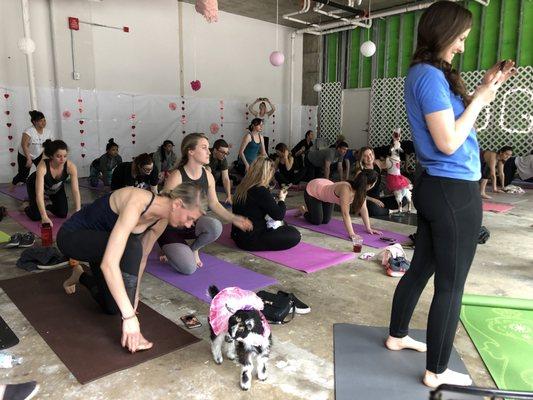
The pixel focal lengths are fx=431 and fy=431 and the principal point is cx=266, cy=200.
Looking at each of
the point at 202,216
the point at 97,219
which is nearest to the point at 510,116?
the point at 202,216

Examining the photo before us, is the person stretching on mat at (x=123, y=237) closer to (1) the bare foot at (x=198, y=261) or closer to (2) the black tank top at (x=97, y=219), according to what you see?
(2) the black tank top at (x=97, y=219)

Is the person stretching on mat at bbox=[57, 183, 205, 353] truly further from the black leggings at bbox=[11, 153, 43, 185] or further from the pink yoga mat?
the pink yoga mat

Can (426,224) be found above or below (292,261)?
above

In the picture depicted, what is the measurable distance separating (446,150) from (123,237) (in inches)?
51.3

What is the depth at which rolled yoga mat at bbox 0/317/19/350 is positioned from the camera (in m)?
2.06

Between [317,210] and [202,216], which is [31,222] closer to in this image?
[202,216]

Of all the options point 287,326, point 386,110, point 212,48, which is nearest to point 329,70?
point 386,110

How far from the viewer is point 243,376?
1763 millimetres

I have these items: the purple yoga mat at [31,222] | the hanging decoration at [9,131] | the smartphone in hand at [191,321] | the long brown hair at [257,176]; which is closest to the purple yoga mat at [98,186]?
the hanging decoration at [9,131]

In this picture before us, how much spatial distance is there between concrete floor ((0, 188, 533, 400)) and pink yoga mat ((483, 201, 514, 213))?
1.70 meters

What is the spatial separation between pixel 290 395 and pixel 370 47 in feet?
21.5

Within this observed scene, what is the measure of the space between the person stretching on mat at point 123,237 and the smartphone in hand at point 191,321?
28 centimetres

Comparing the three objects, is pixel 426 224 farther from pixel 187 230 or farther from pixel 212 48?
pixel 212 48

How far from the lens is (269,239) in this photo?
3.58 m
